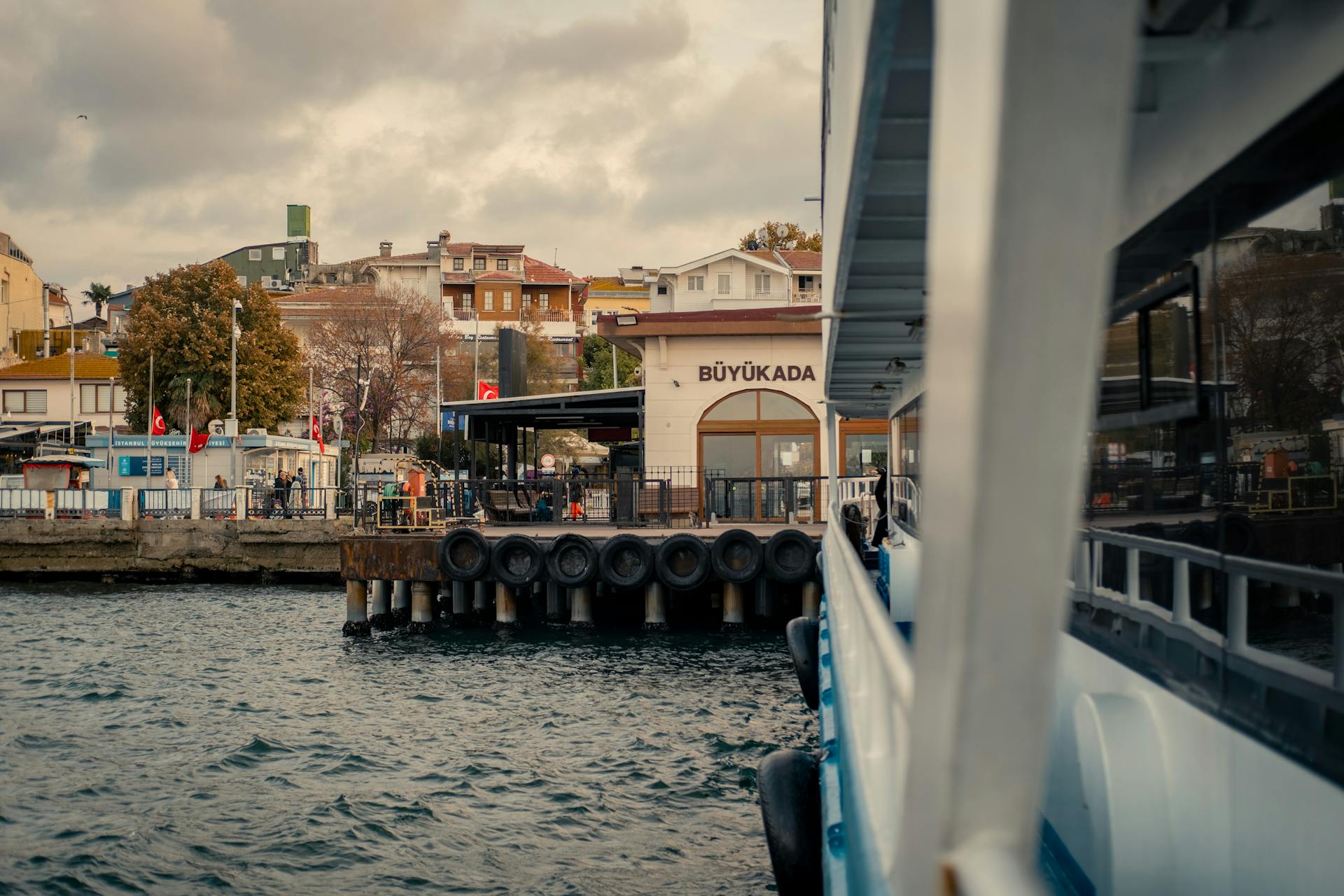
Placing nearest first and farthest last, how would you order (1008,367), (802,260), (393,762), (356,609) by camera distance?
1. (1008,367)
2. (393,762)
3. (356,609)
4. (802,260)

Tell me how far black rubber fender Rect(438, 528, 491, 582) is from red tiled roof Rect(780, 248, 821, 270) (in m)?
38.5

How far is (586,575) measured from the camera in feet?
64.9

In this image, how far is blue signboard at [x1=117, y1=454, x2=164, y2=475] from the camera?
4447 cm

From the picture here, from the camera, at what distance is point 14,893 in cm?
830

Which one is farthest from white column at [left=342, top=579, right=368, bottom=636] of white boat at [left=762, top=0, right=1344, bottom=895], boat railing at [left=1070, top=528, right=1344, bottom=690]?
boat railing at [left=1070, top=528, right=1344, bottom=690]

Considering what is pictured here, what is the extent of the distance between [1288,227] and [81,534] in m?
36.5

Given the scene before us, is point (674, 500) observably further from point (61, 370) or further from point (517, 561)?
point (61, 370)

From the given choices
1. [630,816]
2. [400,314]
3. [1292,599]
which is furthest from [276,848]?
[400,314]

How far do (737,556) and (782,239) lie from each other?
48.6 meters

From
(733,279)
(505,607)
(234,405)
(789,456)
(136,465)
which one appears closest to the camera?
(505,607)

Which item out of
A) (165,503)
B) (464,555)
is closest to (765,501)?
(464,555)

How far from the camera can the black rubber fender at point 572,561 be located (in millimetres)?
19781

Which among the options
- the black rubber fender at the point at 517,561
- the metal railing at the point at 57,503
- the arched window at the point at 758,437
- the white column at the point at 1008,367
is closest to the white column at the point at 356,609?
the black rubber fender at the point at 517,561

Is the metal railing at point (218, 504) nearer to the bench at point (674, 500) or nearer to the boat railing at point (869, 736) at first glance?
the bench at point (674, 500)
